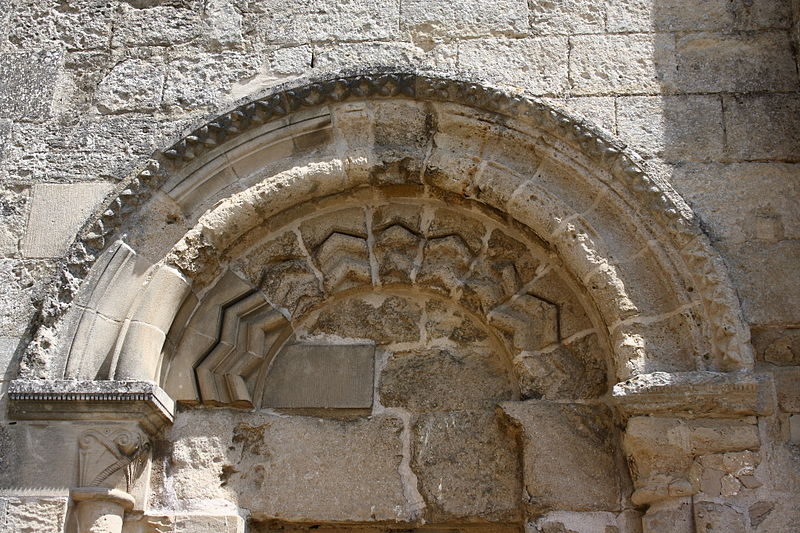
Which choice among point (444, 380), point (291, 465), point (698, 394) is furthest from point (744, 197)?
point (291, 465)

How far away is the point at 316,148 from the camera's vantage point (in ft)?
13.5

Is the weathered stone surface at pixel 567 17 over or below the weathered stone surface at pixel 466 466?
over

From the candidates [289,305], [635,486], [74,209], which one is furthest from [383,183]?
[635,486]

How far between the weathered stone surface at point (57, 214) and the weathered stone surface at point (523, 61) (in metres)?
1.71

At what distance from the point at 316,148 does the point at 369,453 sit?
133cm

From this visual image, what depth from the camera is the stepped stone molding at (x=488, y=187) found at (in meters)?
3.61

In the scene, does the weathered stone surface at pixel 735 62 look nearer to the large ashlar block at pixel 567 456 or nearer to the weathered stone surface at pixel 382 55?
the weathered stone surface at pixel 382 55

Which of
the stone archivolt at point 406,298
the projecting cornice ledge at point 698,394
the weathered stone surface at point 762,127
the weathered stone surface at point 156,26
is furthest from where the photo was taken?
the weathered stone surface at point 156,26

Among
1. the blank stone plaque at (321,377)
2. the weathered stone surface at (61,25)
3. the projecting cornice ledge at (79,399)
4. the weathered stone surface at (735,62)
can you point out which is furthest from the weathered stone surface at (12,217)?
the weathered stone surface at (735,62)

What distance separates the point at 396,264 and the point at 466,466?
0.94 metres

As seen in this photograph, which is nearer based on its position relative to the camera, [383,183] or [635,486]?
[635,486]

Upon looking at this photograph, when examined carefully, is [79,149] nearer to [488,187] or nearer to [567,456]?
[488,187]

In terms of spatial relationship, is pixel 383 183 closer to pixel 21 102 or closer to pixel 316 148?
pixel 316 148

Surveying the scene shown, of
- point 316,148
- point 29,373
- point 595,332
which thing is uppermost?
point 316,148
